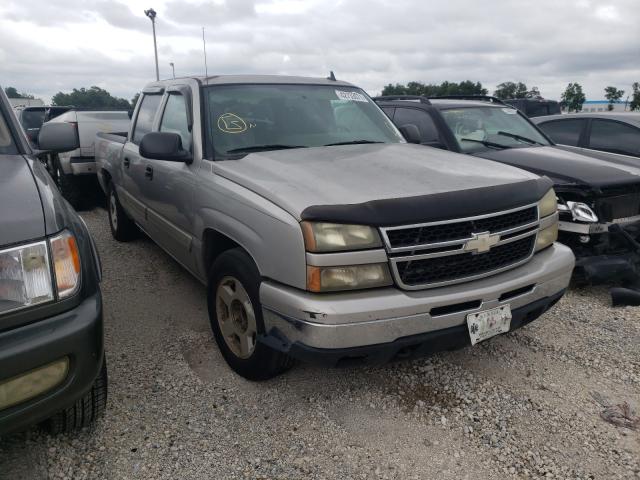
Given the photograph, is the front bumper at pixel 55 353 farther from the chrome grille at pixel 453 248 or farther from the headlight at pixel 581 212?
the headlight at pixel 581 212

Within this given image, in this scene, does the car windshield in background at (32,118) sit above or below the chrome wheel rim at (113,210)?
above

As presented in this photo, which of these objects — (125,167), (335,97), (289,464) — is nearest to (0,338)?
(289,464)

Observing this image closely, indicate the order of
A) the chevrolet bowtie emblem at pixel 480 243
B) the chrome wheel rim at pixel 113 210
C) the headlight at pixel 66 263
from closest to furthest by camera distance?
the headlight at pixel 66 263 → the chevrolet bowtie emblem at pixel 480 243 → the chrome wheel rim at pixel 113 210

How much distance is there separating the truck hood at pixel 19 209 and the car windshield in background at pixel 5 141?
1.69 ft

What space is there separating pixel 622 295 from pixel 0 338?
4245 mm

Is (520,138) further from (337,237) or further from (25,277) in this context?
(25,277)

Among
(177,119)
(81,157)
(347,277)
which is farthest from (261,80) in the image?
(81,157)

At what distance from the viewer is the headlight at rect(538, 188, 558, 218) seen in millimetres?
2811

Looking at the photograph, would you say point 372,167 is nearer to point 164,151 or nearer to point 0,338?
point 164,151

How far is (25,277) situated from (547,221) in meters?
2.61

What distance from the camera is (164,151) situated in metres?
3.10

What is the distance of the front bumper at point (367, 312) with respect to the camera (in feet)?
7.03

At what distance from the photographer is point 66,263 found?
1865 millimetres

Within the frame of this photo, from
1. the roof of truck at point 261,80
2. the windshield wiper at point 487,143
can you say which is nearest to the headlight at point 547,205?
the roof of truck at point 261,80
